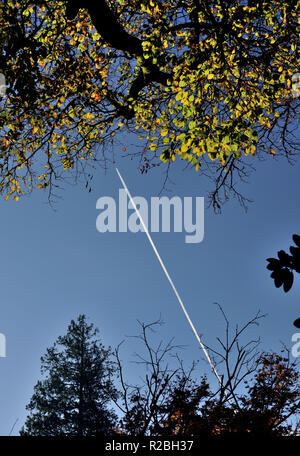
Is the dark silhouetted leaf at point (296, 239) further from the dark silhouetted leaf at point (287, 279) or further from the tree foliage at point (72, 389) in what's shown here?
the tree foliage at point (72, 389)

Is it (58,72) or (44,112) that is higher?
(58,72)

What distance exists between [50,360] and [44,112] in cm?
3112

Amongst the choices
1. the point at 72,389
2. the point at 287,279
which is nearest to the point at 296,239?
the point at 287,279

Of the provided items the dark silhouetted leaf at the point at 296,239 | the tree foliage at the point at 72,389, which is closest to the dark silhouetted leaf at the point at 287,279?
the dark silhouetted leaf at the point at 296,239

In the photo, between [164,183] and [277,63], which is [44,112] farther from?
[277,63]

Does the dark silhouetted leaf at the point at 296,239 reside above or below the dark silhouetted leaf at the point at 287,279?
above

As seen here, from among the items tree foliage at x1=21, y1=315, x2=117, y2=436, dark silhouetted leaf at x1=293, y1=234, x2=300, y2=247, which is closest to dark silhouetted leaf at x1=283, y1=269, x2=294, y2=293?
dark silhouetted leaf at x1=293, y1=234, x2=300, y2=247

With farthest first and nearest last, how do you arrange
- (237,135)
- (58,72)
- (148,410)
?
(58,72) → (237,135) → (148,410)

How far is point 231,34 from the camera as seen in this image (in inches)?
327

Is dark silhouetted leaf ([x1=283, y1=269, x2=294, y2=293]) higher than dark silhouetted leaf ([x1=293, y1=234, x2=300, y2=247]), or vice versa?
dark silhouetted leaf ([x1=293, y1=234, x2=300, y2=247])

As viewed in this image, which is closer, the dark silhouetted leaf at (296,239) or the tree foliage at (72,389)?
the dark silhouetted leaf at (296,239)

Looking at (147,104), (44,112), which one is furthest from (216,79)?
(44,112)

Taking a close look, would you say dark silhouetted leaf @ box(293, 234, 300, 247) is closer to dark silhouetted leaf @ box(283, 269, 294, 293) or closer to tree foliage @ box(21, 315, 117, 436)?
dark silhouetted leaf @ box(283, 269, 294, 293)

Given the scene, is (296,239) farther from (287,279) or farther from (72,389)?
(72,389)
